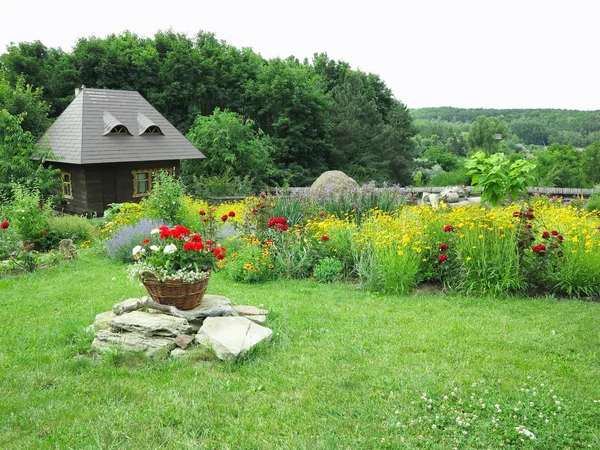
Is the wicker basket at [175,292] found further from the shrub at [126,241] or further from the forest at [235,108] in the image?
the forest at [235,108]

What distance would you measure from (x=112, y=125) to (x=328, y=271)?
12804mm

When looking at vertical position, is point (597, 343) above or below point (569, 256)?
below

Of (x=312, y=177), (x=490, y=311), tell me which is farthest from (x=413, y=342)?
(x=312, y=177)

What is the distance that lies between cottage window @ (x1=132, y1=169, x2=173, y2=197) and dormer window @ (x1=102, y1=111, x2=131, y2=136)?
154 cm

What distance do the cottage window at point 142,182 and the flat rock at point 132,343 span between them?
13.8m

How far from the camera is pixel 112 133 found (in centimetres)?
1744

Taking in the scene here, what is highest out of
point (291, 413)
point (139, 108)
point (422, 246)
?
point (139, 108)

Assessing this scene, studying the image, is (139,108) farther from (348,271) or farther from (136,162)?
(348,271)

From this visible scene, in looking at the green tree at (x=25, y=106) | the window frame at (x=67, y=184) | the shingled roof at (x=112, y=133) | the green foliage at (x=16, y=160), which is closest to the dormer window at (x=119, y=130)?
the shingled roof at (x=112, y=133)

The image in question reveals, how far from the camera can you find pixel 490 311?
5.71 metres

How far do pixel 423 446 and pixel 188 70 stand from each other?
87.9ft

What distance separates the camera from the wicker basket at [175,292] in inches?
197

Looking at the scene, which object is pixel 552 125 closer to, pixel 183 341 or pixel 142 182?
pixel 142 182

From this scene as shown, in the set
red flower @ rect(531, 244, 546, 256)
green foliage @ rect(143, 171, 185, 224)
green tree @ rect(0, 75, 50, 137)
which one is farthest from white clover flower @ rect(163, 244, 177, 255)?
green tree @ rect(0, 75, 50, 137)
